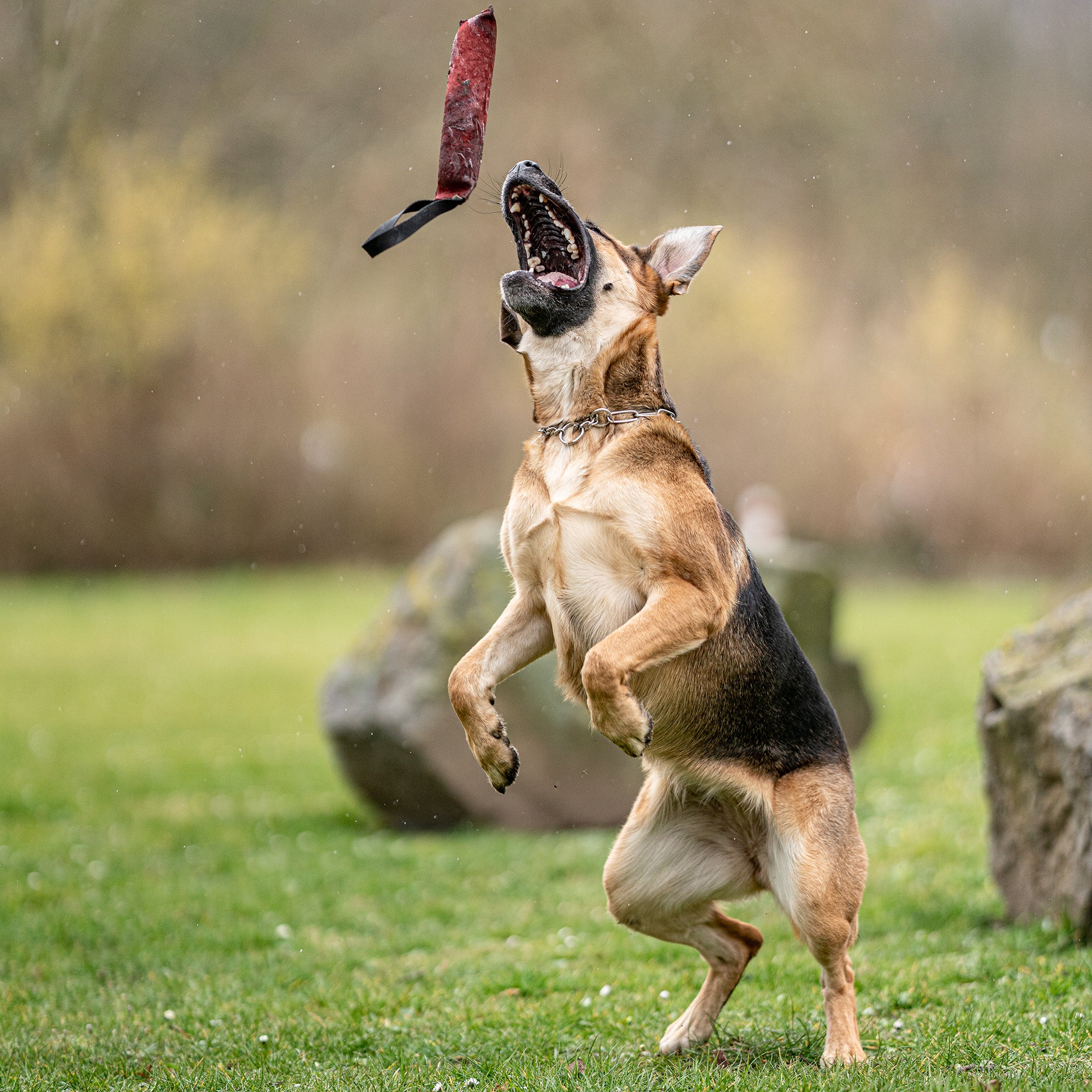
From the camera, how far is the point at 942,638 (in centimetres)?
2006

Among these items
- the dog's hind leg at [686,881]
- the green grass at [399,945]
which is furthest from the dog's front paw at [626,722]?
the green grass at [399,945]

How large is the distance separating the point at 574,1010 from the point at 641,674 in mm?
1718

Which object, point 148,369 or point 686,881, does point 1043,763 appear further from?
point 148,369

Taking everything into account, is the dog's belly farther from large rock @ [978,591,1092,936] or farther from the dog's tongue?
large rock @ [978,591,1092,936]

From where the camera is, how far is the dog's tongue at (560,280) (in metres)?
4.43

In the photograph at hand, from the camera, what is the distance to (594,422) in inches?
175

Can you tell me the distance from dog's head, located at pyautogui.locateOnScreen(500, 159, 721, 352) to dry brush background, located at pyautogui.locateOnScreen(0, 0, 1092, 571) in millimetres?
22918

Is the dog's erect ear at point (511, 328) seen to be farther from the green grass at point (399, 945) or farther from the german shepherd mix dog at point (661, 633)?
the green grass at point (399, 945)

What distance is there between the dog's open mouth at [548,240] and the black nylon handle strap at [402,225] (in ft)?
0.72

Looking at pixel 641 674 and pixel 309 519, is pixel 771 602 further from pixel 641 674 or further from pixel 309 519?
pixel 309 519

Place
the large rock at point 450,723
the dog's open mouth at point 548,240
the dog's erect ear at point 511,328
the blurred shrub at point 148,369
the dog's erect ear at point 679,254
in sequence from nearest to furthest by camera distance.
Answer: the dog's open mouth at point 548,240 → the dog's erect ear at point 679,254 → the dog's erect ear at point 511,328 → the large rock at point 450,723 → the blurred shrub at point 148,369

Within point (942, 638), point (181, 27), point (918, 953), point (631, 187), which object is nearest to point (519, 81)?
point (631, 187)

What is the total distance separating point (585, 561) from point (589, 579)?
63 millimetres

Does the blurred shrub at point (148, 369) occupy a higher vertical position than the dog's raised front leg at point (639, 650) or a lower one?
higher
